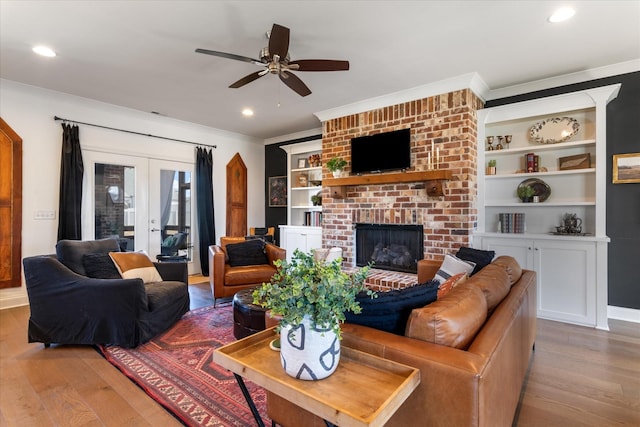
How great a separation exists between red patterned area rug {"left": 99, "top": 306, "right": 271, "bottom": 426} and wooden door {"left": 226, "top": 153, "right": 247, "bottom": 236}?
3.18 m

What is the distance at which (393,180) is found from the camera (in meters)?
4.09

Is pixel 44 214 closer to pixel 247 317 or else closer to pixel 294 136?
pixel 247 317

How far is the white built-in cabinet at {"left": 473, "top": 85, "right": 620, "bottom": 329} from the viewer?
3.21 metres

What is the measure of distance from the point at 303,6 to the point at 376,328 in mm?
2255

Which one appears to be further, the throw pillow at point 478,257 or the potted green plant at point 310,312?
the throw pillow at point 478,257

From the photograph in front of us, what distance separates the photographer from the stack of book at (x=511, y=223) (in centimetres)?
375

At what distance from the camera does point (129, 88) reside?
3908mm

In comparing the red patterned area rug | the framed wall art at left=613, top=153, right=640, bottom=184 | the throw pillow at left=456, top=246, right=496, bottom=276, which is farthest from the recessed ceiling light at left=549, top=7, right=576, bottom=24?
the red patterned area rug

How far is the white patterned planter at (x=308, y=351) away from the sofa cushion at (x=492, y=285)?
0.98 meters

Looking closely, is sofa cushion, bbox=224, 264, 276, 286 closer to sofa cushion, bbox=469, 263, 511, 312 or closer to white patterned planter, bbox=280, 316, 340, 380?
sofa cushion, bbox=469, 263, 511, 312

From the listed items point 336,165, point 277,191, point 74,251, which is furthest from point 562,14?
point 277,191

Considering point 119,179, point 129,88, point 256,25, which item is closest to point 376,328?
point 256,25

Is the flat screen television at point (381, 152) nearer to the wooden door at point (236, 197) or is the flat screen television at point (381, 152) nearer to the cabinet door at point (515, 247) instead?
the cabinet door at point (515, 247)

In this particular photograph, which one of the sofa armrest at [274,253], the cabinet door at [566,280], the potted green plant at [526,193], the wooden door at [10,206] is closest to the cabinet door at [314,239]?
the sofa armrest at [274,253]
